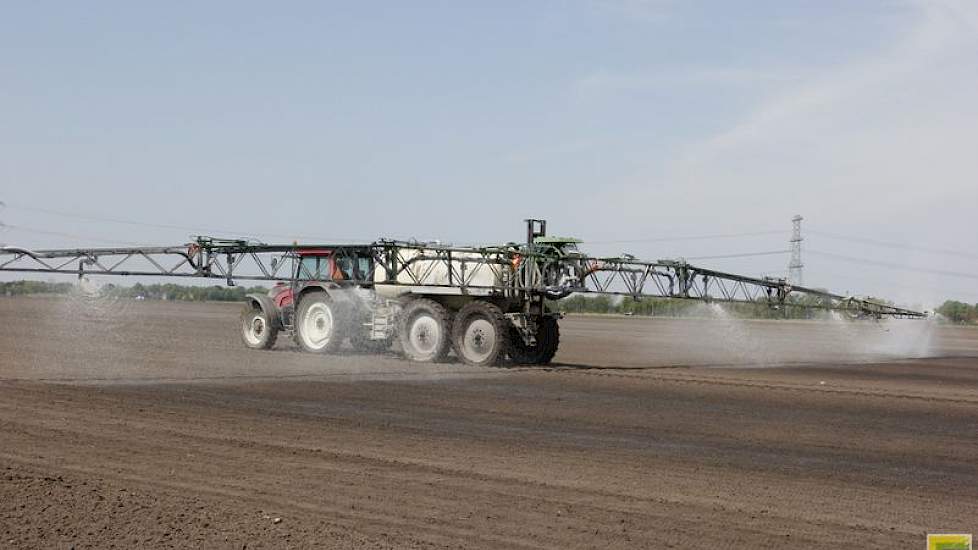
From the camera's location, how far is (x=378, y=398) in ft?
64.5

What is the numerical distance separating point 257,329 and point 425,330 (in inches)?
250

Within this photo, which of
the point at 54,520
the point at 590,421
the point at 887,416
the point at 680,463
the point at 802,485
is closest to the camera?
the point at 54,520

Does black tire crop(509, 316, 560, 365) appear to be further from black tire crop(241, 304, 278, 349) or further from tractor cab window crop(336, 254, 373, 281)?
black tire crop(241, 304, 278, 349)

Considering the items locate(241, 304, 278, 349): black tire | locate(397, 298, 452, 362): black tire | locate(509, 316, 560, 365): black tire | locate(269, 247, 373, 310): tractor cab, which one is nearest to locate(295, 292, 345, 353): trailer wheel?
locate(269, 247, 373, 310): tractor cab

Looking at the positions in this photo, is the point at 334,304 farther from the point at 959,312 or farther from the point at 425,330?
the point at 959,312

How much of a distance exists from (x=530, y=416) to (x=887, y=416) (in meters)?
6.48

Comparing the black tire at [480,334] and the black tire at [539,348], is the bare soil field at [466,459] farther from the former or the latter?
the black tire at [539,348]

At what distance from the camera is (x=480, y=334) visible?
27531 mm

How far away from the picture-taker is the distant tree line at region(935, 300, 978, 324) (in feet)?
339

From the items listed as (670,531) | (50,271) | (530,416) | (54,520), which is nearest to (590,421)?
(530,416)

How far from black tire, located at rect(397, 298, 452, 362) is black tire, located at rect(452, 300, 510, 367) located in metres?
0.31

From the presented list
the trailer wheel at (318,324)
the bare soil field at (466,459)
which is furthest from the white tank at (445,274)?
the bare soil field at (466,459)

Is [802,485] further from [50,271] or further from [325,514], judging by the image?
[50,271]

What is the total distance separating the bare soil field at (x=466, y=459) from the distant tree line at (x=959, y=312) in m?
85.4
